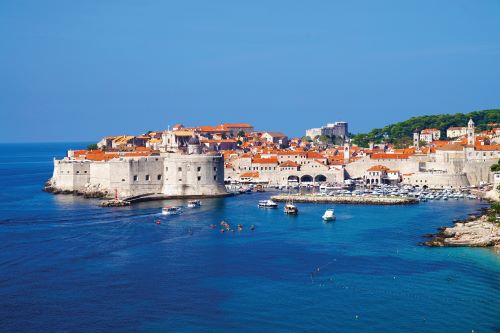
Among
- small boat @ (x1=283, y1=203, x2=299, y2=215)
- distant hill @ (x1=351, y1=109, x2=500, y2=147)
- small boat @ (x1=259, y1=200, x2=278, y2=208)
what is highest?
distant hill @ (x1=351, y1=109, x2=500, y2=147)

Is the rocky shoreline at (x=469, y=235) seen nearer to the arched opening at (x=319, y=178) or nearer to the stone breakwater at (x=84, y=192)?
the stone breakwater at (x=84, y=192)

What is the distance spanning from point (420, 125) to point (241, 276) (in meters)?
47.1

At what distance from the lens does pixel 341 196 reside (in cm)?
3522

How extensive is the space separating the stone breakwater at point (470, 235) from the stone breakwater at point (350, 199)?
8389mm

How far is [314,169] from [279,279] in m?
24.1

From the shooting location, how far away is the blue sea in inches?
607

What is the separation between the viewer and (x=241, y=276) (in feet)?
62.6

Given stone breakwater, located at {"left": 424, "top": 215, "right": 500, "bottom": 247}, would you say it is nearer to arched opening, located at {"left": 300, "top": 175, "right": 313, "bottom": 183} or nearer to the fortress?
the fortress

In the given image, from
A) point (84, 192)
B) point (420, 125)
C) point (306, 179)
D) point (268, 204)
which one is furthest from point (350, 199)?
point (420, 125)

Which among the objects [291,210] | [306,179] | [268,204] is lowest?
[291,210]

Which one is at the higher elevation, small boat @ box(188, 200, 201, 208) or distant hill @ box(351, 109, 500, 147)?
distant hill @ box(351, 109, 500, 147)

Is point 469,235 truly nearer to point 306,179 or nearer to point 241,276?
point 241,276

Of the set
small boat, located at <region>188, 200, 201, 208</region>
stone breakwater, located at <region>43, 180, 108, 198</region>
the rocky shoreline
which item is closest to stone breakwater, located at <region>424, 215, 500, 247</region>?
the rocky shoreline

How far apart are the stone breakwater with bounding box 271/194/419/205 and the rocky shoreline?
822 centimetres
